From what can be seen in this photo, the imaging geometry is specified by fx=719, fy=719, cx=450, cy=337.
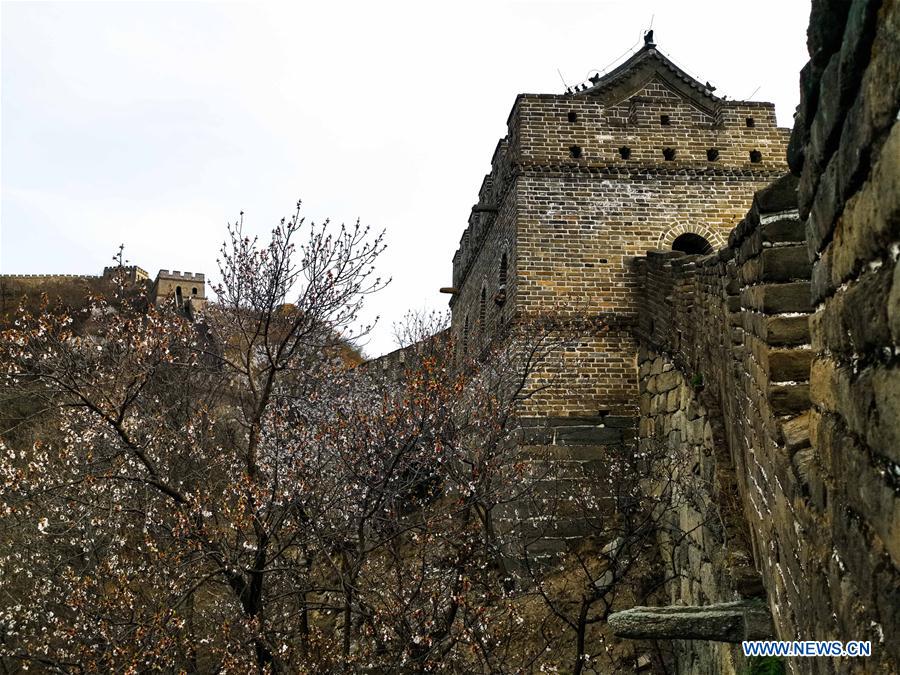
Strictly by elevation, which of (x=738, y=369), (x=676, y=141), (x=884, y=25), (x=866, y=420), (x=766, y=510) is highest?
(x=676, y=141)

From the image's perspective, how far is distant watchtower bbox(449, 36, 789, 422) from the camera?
35.5ft

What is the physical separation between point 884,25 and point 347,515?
734cm

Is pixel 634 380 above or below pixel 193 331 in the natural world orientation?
below

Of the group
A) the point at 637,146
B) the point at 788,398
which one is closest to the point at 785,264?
the point at 788,398

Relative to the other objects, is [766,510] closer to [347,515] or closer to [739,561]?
[739,561]

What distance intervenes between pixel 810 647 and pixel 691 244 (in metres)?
9.68

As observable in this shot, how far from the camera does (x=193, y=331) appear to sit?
39.8 feet

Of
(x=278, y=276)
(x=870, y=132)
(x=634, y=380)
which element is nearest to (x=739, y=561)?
(x=870, y=132)

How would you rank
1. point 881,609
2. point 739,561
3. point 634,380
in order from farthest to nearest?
point 634,380
point 739,561
point 881,609

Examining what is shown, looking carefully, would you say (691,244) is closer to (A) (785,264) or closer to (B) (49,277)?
(A) (785,264)

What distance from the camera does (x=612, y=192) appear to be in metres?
11.5

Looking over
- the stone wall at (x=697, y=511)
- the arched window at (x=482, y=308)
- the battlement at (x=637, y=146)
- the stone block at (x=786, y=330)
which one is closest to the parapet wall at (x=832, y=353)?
the stone block at (x=786, y=330)

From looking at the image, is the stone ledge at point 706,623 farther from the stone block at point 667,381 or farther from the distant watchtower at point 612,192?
the distant watchtower at point 612,192

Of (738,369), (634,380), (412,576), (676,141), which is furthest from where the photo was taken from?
(676,141)
